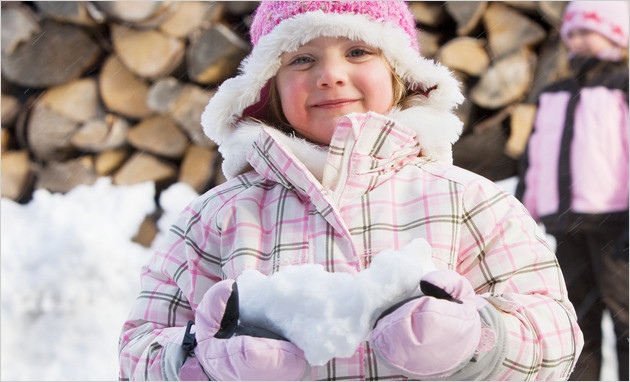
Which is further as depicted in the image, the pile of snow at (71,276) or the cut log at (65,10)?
the cut log at (65,10)

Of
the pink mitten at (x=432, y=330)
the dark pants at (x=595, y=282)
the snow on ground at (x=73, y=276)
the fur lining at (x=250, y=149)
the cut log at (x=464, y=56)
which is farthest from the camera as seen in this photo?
the cut log at (x=464, y=56)

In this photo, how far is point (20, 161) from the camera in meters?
2.97

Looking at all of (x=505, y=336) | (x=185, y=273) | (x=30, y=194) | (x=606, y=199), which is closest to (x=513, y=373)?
(x=505, y=336)

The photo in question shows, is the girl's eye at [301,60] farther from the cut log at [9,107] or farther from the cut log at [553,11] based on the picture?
the cut log at [9,107]

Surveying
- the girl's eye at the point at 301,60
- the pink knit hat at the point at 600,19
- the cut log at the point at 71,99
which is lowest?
the cut log at the point at 71,99

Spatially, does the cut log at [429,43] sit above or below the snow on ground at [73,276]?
above

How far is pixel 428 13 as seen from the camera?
276cm

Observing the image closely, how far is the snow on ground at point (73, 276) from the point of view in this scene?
2.42m

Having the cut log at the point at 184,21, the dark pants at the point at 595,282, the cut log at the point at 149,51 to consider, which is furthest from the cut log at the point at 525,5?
the cut log at the point at 149,51

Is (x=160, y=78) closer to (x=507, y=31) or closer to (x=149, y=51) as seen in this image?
(x=149, y=51)

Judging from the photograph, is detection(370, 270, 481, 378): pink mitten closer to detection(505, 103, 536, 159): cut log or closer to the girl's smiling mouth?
the girl's smiling mouth

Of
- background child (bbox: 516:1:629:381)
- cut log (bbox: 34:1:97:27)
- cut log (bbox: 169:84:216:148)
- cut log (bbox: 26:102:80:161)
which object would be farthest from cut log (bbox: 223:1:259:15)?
background child (bbox: 516:1:629:381)

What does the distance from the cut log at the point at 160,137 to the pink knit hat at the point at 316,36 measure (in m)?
1.64

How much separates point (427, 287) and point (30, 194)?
2.56 metres
